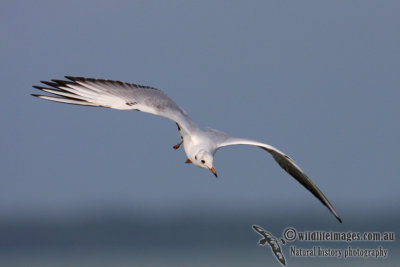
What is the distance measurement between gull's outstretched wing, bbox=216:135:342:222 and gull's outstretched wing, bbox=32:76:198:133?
1.87 ft

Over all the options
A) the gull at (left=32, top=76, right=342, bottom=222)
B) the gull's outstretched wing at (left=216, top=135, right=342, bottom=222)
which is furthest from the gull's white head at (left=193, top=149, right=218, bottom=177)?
the gull's outstretched wing at (left=216, top=135, right=342, bottom=222)

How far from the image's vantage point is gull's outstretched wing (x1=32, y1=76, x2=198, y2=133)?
15586 millimetres

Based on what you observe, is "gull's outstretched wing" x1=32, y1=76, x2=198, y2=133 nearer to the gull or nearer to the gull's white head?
the gull

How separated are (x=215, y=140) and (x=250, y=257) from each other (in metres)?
27.8

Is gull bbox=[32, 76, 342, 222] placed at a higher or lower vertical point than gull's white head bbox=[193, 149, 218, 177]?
higher

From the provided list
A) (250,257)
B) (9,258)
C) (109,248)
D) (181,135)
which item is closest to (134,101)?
(181,135)

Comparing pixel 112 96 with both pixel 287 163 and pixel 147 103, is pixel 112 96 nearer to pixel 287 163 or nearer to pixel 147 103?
pixel 147 103

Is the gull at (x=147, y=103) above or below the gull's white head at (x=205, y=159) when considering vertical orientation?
above

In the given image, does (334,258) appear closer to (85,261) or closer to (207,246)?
(85,261)

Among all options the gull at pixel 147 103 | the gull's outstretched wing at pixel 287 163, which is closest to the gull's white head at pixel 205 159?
the gull at pixel 147 103

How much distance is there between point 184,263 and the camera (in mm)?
41406

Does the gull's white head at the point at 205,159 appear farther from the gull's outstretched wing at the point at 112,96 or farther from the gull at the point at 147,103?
the gull's outstretched wing at the point at 112,96

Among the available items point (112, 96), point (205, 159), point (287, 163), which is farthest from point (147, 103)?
point (287, 163)

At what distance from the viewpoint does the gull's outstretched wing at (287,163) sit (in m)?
15.8
